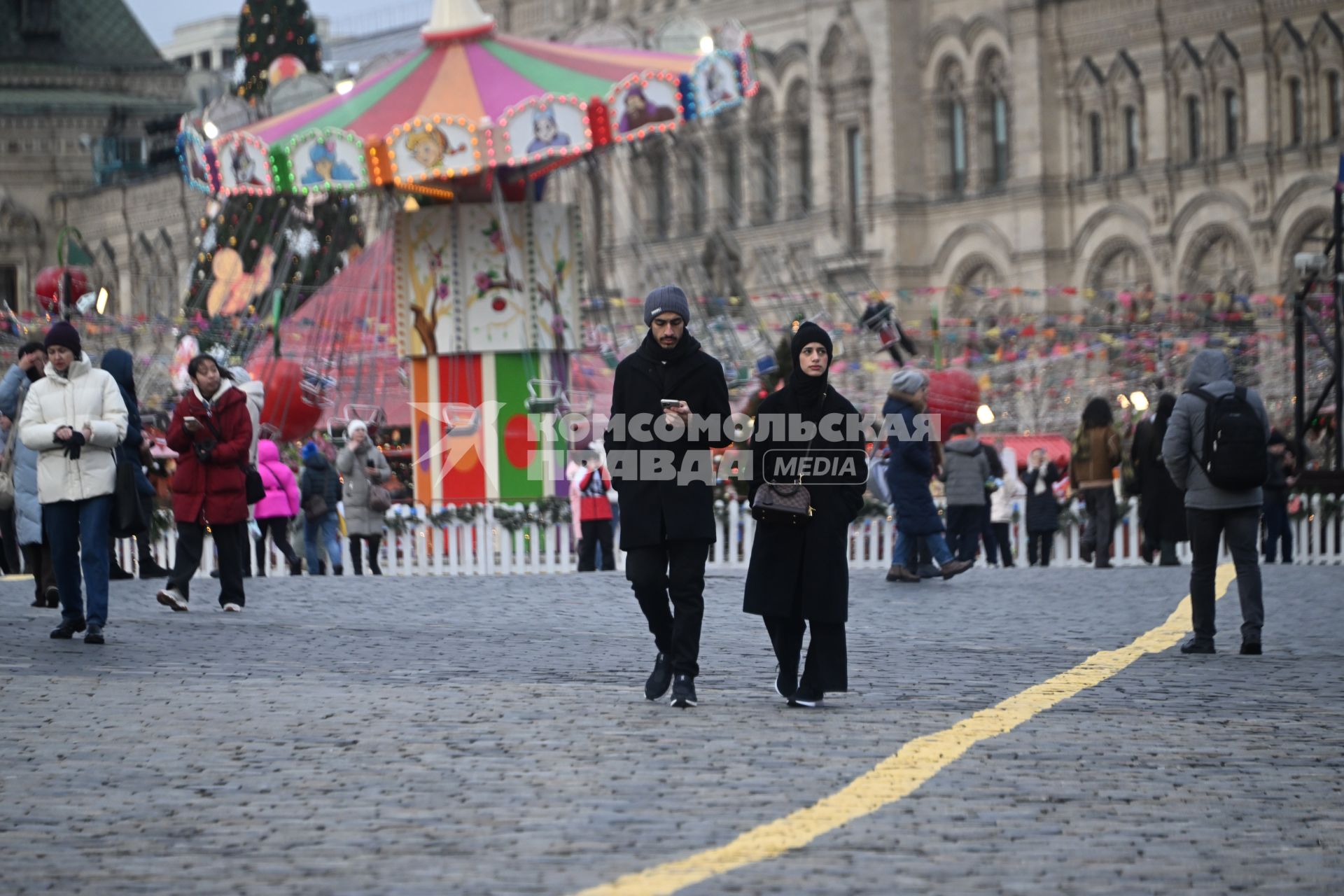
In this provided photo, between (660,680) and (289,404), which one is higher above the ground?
(289,404)

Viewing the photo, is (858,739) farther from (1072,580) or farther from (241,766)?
(1072,580)

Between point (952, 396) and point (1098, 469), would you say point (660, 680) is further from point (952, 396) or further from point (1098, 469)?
point (952, 396)

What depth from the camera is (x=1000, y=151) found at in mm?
49125

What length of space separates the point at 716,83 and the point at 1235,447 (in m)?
13.6

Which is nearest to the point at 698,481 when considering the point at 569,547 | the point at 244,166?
the point at 569,547

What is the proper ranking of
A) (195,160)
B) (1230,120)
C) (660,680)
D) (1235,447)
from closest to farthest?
(660,680) < (1235,447) < (195,160) < (1230,120)

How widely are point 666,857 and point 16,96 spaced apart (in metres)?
70.2

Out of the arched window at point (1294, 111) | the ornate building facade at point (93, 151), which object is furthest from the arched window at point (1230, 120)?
the ornate building facade at point (93, 151)

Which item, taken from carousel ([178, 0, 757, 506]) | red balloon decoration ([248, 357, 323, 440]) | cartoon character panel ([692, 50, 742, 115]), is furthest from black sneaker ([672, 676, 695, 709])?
red balloon decoration ([248, 357, 323, 440])

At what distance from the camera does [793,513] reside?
967 cm

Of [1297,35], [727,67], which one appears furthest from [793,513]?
[1297,35]

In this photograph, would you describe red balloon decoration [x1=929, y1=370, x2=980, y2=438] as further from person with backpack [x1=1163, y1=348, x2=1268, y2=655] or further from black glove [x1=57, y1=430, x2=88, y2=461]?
black glove [x1=57, y1=430, x2=88, y2=461]

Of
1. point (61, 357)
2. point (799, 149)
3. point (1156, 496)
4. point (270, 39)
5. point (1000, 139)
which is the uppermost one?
point (270, 39)

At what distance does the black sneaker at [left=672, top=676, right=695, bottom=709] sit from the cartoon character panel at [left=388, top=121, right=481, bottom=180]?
15233 mm
